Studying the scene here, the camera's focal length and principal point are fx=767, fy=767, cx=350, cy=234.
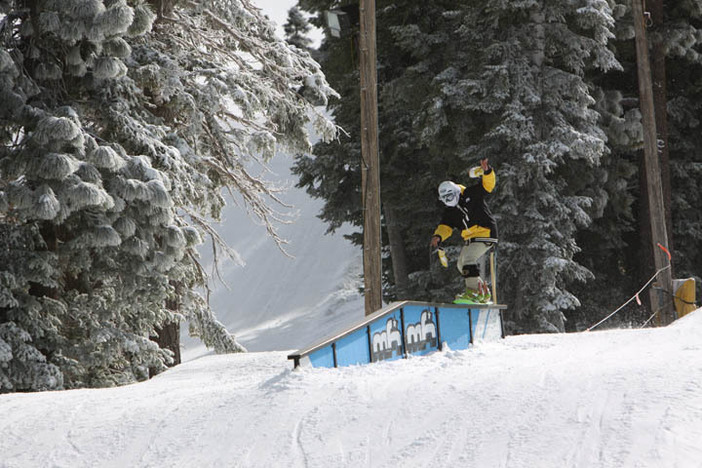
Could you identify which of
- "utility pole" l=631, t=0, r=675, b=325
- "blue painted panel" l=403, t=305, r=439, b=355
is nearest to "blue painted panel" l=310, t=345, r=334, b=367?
"blue painted panel" l=403, t=305, r=439, b=355

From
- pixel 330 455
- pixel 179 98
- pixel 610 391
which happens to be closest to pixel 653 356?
pixel 610 391

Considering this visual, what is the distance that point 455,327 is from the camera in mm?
10438

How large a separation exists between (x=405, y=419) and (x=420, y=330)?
3.68m

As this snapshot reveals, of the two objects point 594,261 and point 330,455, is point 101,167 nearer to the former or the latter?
point 330,455

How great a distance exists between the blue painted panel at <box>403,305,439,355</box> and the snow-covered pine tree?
10.9ft

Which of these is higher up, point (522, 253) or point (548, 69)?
point (548, 69)

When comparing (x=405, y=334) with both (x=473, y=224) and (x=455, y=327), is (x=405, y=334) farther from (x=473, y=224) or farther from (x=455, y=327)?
(x=473, y=224)

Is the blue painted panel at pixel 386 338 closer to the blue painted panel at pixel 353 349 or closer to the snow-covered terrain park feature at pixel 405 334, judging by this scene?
the snow-covered terrain park feature at pixel 405 334

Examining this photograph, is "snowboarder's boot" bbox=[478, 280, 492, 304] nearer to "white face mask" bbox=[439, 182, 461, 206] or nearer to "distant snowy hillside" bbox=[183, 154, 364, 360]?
"white face mask" bbox=[439, 182, 461, 206]

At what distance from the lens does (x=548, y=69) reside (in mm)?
18000

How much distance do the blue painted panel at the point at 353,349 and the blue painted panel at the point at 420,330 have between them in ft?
2.89

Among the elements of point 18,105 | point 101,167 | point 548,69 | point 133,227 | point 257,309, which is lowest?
point 257,309

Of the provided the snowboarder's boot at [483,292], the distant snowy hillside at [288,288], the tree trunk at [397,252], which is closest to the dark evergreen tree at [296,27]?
the distant snowy hillside at [288,288]

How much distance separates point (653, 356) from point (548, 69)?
12038 mm
